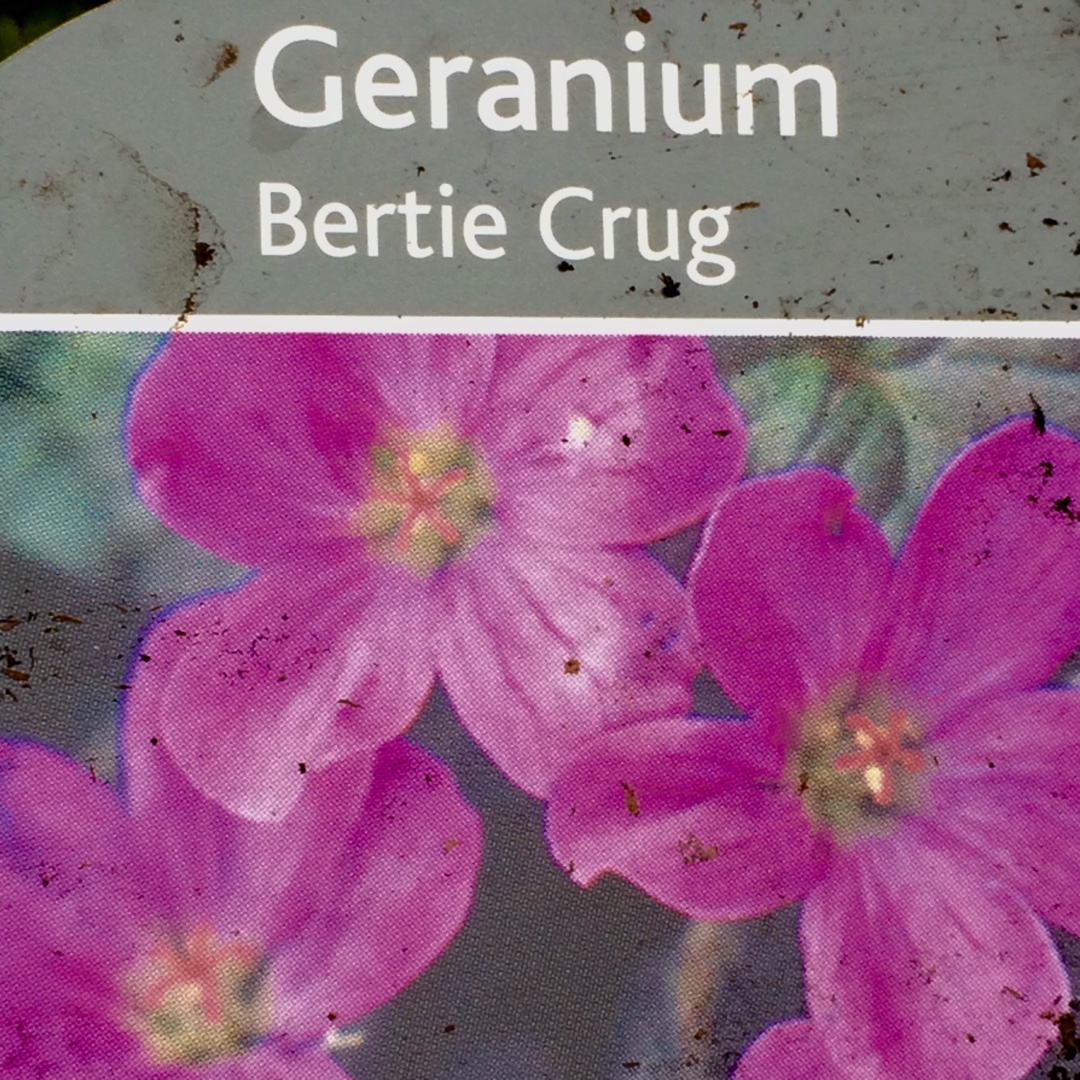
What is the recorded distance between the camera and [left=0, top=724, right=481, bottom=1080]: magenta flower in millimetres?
716

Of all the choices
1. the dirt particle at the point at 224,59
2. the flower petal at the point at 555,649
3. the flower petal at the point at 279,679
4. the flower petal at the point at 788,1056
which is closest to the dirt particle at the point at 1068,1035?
the flower petal at the point at 788,1056

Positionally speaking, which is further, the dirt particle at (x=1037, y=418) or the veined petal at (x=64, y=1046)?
the dirt particle at (x=1037, y=418)

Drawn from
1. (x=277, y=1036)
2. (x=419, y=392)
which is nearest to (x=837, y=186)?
(x=419, y=392)

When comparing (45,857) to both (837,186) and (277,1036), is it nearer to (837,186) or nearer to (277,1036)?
(277,1036)

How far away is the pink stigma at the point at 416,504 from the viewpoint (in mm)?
774

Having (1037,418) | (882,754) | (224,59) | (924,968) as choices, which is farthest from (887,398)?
(224,59)

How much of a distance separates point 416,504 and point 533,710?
13cm

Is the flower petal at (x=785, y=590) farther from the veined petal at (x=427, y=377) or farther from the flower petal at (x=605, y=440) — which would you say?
the veined petal at (x=427, y=377)

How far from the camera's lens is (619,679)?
0.77 metres

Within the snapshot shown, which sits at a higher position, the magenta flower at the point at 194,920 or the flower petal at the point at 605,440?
the flower petal at the point at 605,440

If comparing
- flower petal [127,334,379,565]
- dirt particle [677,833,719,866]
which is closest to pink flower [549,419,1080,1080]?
dirt particle [677,833,719,866]

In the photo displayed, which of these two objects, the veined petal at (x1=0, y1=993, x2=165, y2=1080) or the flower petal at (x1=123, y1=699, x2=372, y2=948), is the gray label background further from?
the veined petal at (x1=0, y1=993, x2=165, y2=1080)

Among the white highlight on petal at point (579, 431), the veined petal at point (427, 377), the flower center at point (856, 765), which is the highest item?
the veined petal at point (427, 377)

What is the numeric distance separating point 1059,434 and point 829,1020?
356 millimetres
